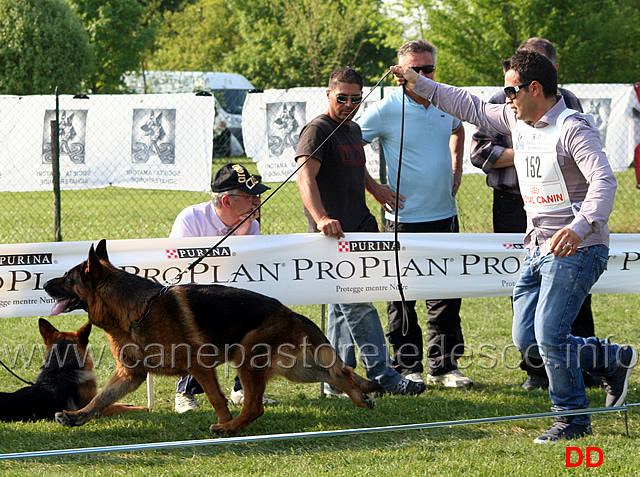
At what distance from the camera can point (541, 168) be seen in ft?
12.9

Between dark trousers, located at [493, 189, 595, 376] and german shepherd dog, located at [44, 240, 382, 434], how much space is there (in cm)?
174

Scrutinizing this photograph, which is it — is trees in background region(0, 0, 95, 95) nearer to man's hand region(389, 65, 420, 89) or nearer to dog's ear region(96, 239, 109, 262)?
dog's ear region(96, 239, 109, 262)

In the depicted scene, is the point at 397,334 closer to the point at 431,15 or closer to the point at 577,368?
the point at 577,368

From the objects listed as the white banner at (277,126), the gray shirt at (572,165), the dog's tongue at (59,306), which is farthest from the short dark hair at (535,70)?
the white banner at (277,126)

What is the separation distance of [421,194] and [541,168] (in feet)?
5.03

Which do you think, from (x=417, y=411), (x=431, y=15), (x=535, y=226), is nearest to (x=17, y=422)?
(x=417, y=411)

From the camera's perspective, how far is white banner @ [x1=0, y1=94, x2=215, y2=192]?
1090 cm

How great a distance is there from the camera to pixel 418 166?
538cm

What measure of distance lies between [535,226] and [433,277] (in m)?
1.27

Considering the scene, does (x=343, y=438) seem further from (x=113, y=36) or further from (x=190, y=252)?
(x=113, y=36)

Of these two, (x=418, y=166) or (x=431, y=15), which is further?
(x=431, y=15)

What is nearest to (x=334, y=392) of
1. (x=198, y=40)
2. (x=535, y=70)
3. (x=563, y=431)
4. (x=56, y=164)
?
(x=563, y=431)

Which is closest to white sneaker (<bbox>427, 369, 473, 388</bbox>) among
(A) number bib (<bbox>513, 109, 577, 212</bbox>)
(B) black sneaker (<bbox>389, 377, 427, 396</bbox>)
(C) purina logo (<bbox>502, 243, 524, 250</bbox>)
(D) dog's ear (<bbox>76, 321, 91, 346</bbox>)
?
(B) black sneaker (<bbox>389, 377, 427, 396</bbox>)

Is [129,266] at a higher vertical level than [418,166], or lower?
lower
